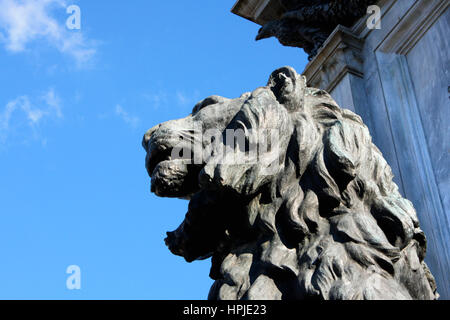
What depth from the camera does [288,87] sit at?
3229mm

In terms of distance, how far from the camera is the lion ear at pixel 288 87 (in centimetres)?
321

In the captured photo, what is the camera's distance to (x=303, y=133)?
3047 millimetres

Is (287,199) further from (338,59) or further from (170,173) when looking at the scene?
(338,59)

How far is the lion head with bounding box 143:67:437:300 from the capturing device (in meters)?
2.69

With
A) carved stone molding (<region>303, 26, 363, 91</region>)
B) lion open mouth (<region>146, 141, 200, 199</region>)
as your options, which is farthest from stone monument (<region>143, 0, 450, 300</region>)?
carved stone molding (<region>303, 26, 363, 91</region>)

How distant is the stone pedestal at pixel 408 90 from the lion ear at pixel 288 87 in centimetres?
178

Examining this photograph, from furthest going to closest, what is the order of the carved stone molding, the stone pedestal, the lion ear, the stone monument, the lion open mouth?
the carved stone molding, the stone pedestal, the lion ear, the lion open mouth, the stone monument

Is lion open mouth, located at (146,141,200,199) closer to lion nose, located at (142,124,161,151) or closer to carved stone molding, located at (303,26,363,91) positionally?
lion nose, located at (142,124,161,151)

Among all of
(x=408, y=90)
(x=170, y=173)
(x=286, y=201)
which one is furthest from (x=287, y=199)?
(x=408, y=90)

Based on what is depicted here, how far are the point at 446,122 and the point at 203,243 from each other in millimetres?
2392

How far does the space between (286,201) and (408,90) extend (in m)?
2.71

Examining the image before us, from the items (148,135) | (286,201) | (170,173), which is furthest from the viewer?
(148,135)
